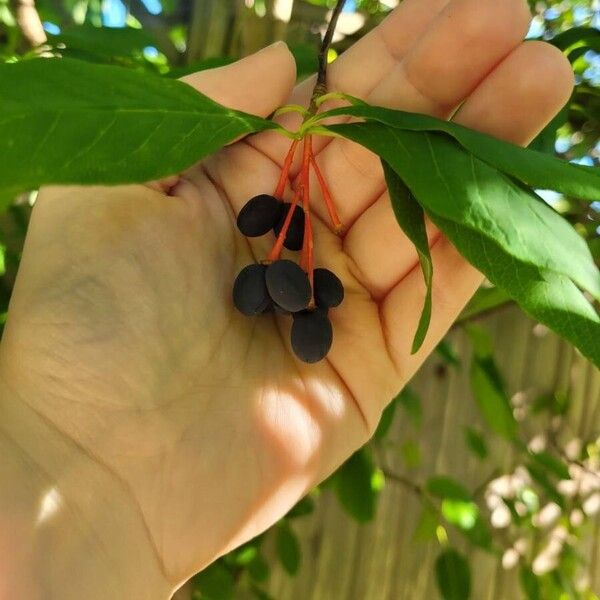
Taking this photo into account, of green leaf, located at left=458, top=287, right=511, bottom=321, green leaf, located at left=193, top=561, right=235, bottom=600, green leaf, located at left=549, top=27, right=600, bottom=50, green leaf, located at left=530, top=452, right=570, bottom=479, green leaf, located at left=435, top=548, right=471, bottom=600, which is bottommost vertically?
green leaf, located at left=435, top=548, right=471, bottom=600

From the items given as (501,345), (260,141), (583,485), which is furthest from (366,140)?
(583,485)

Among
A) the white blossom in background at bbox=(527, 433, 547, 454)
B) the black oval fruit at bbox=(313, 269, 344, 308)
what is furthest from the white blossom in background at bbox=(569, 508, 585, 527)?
the black oval fruit at bbox=(313, 269, 344, 308)

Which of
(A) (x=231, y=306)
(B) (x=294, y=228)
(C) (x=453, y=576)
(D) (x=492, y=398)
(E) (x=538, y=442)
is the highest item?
(B) (x=294, y=228)

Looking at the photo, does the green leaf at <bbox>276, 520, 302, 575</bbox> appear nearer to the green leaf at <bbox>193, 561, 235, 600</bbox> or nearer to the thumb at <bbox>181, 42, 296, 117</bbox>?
the green leaf at <bbox>193, 561, 235, 600</bbox>

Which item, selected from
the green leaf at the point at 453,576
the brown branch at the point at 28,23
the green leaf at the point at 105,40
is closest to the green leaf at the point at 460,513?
the green leaf at the point at 453,576

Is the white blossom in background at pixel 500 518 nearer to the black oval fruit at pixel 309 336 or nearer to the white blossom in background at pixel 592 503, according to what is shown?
the white blossom in background at pixel 592 503

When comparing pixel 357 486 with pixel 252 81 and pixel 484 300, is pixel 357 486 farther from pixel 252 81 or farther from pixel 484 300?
pixel 252 81

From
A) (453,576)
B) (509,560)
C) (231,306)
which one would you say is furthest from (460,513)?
(509,560)
